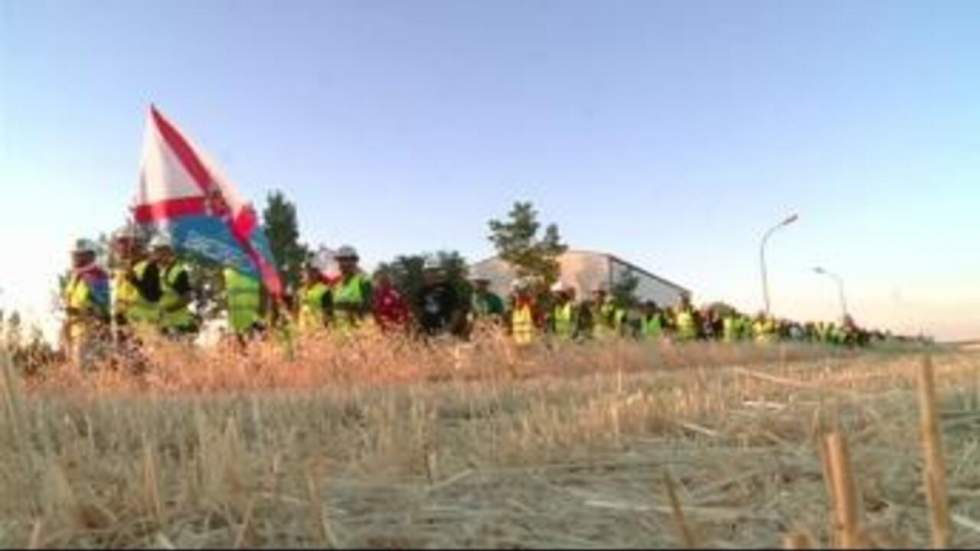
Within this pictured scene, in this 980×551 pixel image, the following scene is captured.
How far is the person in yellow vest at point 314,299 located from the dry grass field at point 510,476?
30.1ft

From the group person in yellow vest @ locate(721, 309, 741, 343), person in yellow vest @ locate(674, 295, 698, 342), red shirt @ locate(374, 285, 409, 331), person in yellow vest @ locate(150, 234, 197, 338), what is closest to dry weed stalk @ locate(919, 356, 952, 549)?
person in yellow vest @ locate(150, 234, 197, 338)

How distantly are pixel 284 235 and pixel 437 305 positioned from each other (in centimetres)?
5307

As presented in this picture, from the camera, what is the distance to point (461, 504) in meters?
3.24

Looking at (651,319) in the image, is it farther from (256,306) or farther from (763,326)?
(763,326)

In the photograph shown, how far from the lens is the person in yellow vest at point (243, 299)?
17156 mm

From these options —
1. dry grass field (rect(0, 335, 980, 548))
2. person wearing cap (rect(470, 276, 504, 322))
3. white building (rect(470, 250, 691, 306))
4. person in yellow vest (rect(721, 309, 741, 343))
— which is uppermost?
white building (rect(470, 250, 691, 306))

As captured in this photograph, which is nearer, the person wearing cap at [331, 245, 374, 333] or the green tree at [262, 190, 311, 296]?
the person wearing cap at [331, 245, 374, 333]

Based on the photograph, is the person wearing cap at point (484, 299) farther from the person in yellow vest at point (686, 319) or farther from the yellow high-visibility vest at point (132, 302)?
the person in yellow vest at point (686, 319)

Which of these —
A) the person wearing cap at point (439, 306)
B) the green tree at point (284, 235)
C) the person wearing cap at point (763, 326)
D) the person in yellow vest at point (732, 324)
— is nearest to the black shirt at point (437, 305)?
the person wearing cap at point (439, 306)

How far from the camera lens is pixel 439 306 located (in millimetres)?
18156

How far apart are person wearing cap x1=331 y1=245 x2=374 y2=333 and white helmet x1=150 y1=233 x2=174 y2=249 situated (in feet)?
6.15

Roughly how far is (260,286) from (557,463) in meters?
14.2

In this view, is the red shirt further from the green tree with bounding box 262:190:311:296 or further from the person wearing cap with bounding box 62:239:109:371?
the green tree with bounding box 262:190:311:296

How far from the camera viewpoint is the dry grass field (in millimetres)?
2896
